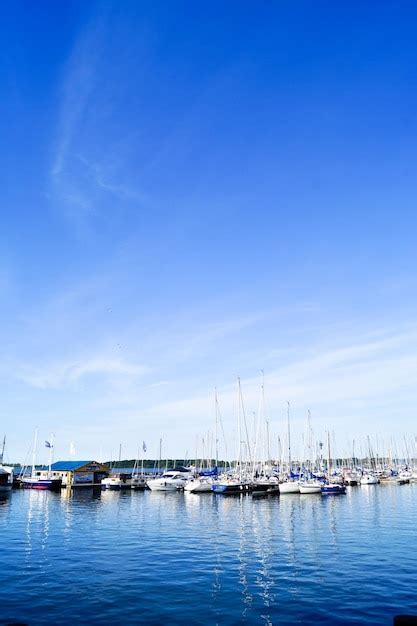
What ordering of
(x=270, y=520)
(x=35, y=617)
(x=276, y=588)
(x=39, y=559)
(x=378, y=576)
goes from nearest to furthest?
1. (x=35, y=617)
2. (x=276, y=588)
3. (x=378, y=576)
4. (x=39, y=559)
5. (x=270, y=520)

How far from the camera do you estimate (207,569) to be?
30625 mm

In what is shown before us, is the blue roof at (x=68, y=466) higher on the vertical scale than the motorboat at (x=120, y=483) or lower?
higher

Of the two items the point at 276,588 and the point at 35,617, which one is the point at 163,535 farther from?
the point at 35,617

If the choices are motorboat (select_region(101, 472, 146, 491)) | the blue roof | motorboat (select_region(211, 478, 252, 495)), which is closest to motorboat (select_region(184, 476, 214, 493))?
motorboat (select_region(211, 478, 252, 495))

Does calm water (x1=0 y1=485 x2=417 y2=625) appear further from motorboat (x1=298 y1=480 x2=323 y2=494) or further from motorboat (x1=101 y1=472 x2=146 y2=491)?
motorboat (x1=101 y1=472 x2=146 y2=491)

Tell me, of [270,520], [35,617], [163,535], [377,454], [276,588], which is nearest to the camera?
[35,617]

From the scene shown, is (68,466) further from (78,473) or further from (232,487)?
(232,487)

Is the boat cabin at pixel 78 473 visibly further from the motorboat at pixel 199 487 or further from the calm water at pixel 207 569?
the calm water at pixel 207 569

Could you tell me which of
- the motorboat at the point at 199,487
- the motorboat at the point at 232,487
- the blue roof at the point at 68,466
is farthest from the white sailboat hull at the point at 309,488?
the blue roof at the point at 68,466

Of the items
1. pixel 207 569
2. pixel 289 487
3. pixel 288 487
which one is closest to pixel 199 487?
pixel 288 487

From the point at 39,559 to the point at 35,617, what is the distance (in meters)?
13.7

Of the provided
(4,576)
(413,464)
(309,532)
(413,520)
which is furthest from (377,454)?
(4,576)

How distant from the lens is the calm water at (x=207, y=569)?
22203 mm

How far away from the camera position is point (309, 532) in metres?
45.5
